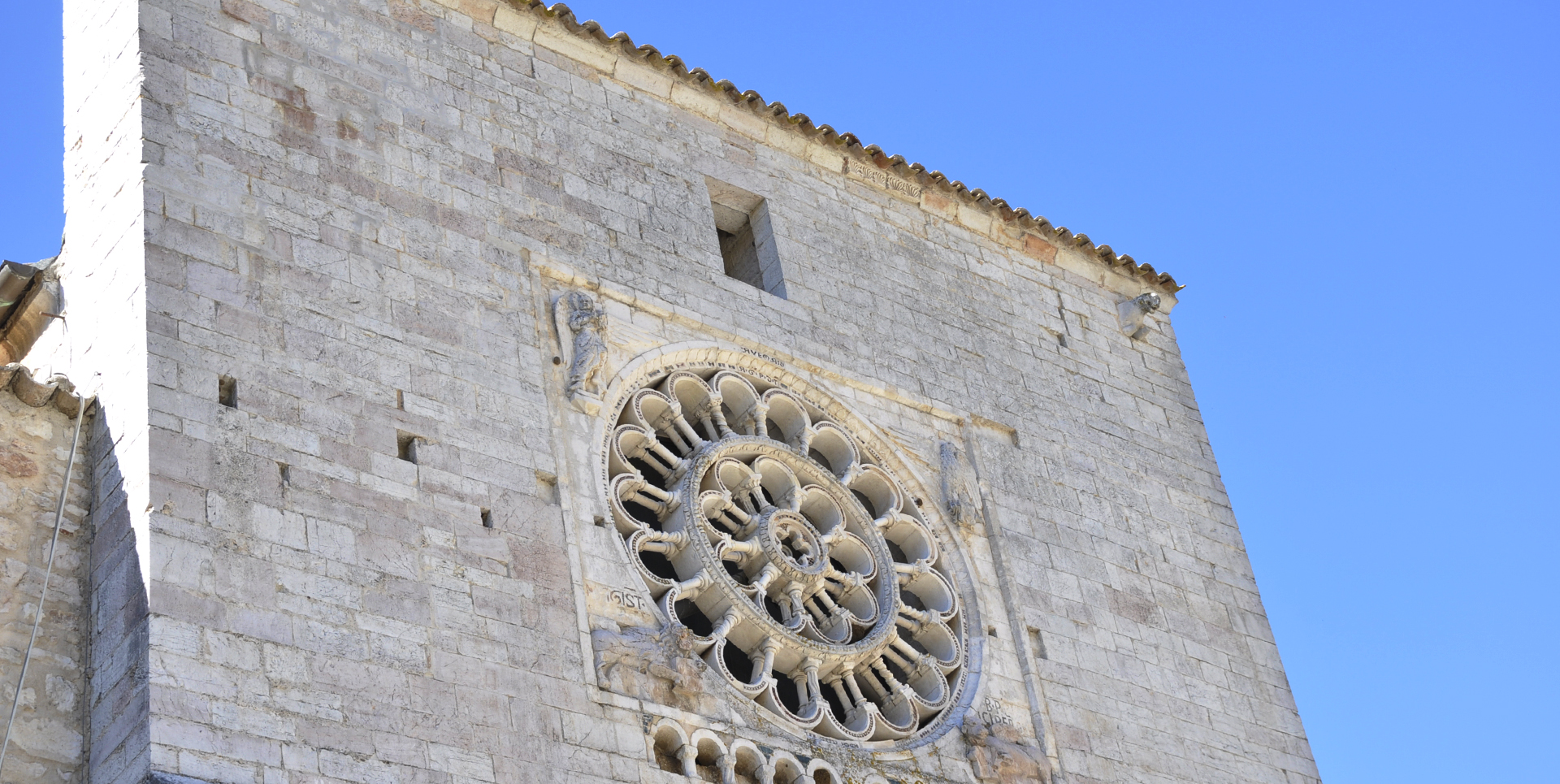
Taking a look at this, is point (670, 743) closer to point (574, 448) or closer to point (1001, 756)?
point (574, 448)

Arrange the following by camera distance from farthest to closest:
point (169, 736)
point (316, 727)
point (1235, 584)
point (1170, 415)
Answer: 1. point (1170, 415)
2. point (1235, 584)
3. point (316, 727)
4. point (169, 736)

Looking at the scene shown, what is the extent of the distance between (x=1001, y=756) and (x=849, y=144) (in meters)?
4.75

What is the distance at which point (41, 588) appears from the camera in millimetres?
8539

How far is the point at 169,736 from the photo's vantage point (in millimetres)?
7668

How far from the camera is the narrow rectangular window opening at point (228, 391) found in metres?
8.98

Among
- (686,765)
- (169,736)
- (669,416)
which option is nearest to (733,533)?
(669,416)

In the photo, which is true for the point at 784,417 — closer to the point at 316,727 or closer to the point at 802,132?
the point at 802,132

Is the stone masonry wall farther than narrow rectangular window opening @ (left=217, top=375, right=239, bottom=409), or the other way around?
narrow rectangular window opening @ (left=217, top=375, right=239, bottom=409)

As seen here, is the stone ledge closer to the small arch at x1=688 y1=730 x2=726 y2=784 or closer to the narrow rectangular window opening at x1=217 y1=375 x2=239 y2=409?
the narrow rectangular window opening at x1=217 y1=375 x2=239 y2=409

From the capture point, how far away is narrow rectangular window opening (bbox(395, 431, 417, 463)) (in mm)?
9508

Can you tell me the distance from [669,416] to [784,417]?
96 centimetres

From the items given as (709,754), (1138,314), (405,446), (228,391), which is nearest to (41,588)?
(228,391)

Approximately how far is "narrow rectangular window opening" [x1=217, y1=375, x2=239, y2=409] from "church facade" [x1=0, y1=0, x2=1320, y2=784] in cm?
2

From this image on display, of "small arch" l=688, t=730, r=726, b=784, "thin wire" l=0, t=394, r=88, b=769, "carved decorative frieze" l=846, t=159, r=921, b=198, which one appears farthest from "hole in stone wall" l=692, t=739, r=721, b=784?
"carved decorative frieze" l=846, t=159, r=921, b=198
